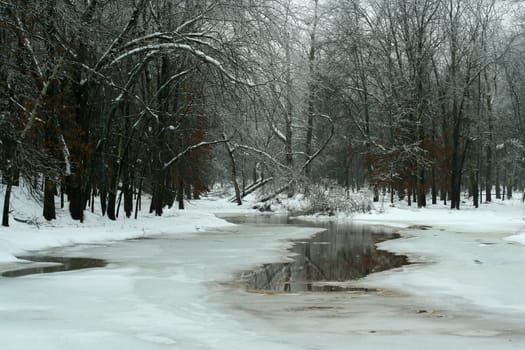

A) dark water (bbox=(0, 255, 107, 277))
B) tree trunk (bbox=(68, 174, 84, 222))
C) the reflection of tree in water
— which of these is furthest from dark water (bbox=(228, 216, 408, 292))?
tree trunk (bbox=(68, 174, 84, 222))

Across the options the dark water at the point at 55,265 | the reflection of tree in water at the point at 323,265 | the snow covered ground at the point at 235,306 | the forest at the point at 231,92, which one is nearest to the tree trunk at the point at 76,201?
the forest at the point at 231,92

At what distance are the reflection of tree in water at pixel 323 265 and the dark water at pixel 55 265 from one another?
2.64 metres

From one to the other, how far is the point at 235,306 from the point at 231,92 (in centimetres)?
1105

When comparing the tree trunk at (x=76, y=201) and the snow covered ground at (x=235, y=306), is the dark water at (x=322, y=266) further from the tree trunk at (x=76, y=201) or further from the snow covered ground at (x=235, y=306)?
the tree trunk at (x=76, y=201)

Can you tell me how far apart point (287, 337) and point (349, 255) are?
315 inches

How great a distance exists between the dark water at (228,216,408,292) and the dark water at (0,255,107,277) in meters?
2.60

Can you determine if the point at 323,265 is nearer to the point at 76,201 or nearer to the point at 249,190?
the point at 76,201

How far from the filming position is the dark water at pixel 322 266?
8570 millimetres

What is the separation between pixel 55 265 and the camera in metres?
9.66

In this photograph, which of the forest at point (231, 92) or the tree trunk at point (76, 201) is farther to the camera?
the tree trunk at point (76, 201)

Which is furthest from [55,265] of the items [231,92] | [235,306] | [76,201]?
[231,92]

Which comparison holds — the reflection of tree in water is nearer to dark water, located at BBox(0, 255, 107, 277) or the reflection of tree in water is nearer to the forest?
dark water, located at BBox(0, 255, 107, 277)

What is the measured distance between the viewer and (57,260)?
10.3 meters

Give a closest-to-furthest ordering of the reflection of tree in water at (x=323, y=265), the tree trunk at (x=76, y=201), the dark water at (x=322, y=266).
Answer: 1. the dark water at (x=322, y=266)
2. the reflection of tree in water at (x=323, y=265)
3. the tree trunk at (x=76, y=201)
